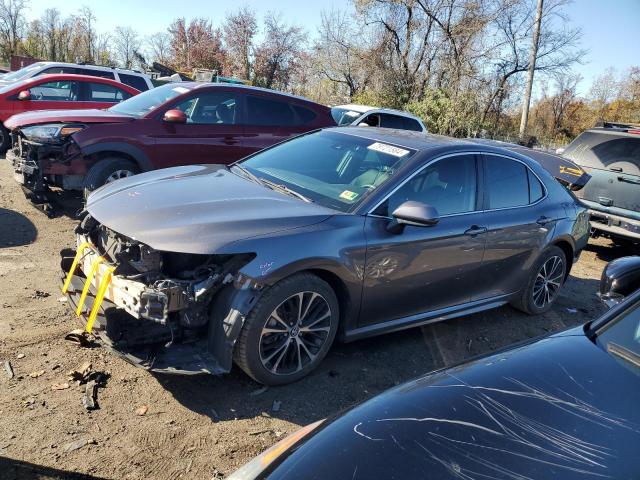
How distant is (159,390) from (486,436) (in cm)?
227

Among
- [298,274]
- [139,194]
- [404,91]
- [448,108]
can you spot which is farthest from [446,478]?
[404,91]

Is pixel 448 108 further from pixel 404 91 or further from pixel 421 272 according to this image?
pixel 421 272

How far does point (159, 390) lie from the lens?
345cm

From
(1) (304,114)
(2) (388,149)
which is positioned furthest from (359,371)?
(1) (304,114)

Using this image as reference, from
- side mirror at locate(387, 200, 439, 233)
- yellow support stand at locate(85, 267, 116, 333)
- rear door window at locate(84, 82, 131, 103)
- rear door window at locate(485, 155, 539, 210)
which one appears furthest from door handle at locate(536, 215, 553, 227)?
rear door window at locate(84, 82, 131, 103)

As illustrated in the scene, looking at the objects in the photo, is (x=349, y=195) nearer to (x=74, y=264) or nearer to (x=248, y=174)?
(x=248, y=174)

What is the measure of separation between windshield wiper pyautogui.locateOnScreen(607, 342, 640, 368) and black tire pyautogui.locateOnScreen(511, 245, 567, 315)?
2753 millimetres

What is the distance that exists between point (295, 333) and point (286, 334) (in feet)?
0.22

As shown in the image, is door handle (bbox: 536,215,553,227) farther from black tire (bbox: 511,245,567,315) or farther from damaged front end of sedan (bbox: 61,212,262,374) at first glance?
damaged front end of sedan (bbox: 61,212,262,374)

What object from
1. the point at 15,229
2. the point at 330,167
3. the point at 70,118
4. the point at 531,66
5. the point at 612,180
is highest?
the point at 531,66

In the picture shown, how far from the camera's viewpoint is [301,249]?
3404mm

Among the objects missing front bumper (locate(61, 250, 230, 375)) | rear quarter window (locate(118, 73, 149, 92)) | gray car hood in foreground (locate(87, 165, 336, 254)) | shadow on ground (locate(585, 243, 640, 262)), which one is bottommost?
shadow on ground (locate(585, 243, 640, 262))

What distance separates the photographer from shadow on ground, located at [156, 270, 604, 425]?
11.2 ft

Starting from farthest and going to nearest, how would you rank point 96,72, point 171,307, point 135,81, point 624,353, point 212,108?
point 135,81
point 96,72
point 212,108
point 171,307
point 624,353
